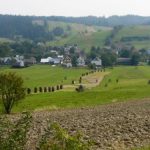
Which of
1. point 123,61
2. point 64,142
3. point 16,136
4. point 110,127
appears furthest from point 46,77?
point 64,142

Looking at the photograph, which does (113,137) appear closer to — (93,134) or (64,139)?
(93,134)

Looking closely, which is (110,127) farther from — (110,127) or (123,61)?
(123,61)

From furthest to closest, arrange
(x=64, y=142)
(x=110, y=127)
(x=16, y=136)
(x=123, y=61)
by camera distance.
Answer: (x=123, y=61) < (x=110, y=127) < (x=16, y=136) < (x=64, y=142)

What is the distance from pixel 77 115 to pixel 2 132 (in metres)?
26.9

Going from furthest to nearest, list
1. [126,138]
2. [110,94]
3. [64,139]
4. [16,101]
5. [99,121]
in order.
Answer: [110,94] < [16,101] < [99,121] < [126,138] < [64,139]

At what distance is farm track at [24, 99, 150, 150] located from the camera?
83.1ft

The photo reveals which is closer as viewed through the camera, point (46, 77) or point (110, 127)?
point (110, 127)

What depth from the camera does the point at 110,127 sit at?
3005 centimetres

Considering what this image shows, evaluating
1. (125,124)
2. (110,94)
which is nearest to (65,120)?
(125,124)

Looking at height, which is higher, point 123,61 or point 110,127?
point 110,127

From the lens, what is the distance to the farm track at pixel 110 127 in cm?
2533

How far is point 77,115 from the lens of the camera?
122 ft

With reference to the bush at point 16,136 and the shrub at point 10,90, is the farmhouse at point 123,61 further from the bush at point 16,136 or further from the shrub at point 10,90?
the bush at point 16,136

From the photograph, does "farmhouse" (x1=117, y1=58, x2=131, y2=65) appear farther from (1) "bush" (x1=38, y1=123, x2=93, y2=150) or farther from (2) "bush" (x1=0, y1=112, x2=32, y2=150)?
(1) "bush" (x1=38, y1=123, x2=93, y2=150)
